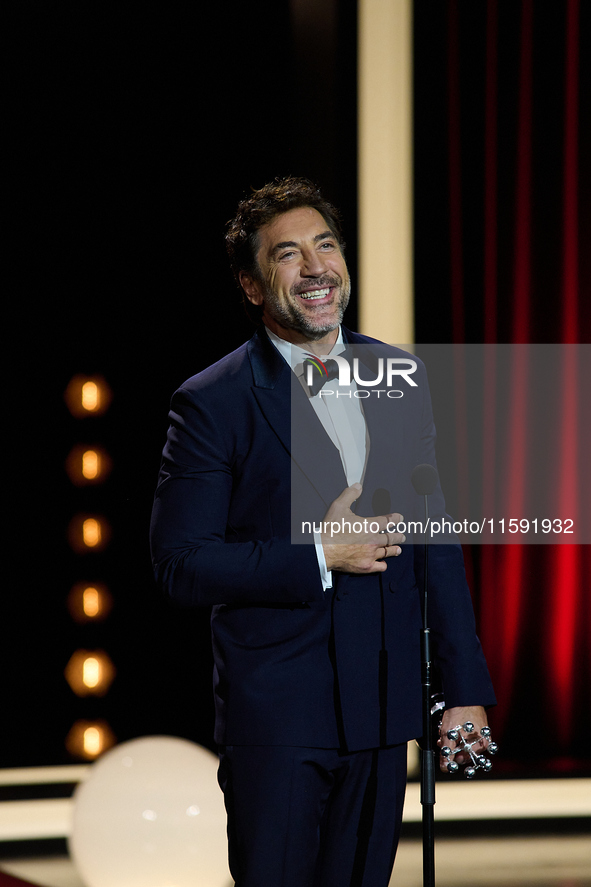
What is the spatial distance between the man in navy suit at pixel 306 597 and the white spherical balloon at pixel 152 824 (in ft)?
2.90

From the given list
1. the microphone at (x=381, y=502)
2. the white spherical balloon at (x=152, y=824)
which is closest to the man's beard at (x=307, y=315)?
the microphone at (x=381, y=502)

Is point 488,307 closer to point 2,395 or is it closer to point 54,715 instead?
point 2,395

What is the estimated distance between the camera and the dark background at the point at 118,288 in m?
4.10

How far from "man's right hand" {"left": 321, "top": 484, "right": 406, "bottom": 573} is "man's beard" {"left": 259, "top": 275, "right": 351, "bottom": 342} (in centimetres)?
38

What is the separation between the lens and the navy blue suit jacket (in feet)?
5.73

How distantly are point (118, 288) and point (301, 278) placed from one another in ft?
7.42

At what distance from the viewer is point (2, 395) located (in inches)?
161

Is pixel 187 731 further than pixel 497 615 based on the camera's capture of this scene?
Yes

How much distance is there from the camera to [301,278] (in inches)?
79.7

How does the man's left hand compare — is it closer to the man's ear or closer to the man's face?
the man's face

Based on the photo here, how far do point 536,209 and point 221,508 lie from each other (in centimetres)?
252

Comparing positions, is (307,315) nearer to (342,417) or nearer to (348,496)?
(342,417)

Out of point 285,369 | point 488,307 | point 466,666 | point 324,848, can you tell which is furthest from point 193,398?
point 488,307

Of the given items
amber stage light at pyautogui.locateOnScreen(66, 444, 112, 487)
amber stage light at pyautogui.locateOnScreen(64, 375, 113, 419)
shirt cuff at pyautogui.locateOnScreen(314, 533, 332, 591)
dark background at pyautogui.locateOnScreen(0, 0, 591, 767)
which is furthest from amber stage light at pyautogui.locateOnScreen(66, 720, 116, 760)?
shirt cuff at pyautogui.locateOnScreen(314, 533, 332, 591)
